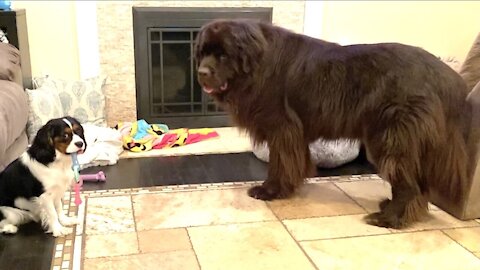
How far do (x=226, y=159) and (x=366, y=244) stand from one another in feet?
4.23

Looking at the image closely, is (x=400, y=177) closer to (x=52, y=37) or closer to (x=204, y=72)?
(x=204, y=72)

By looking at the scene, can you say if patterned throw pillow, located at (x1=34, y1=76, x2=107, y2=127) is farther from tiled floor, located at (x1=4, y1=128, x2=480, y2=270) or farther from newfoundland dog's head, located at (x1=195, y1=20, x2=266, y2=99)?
newfoundland dog's head, located at (x1=195, y1=20, x2=266, y2=99)

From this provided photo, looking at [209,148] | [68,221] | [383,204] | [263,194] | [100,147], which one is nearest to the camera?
[68,221]

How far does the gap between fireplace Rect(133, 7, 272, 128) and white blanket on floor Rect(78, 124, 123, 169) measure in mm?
579

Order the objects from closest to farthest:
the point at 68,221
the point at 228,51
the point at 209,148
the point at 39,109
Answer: the point at 68,221 < the point at 228,51 < the point at 39,109 < the point at 209,148

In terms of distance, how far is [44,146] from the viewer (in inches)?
81.9

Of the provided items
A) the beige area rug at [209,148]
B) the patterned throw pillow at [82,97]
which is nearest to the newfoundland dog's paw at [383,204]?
the beige area rug at [209,148]

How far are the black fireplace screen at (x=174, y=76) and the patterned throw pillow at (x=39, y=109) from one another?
785 millimetres

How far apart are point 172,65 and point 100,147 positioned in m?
1.07

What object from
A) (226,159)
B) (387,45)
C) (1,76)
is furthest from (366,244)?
(1,76)

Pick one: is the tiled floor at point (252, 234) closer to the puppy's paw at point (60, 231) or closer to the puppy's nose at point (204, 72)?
the puppy's paw at point (60, 231)

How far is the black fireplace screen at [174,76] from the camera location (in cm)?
387

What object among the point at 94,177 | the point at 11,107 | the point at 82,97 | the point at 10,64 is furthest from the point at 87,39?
the point at 94,177

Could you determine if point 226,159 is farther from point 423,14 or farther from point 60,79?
point 423,14
